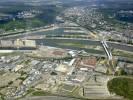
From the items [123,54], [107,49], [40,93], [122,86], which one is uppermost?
[107,49]

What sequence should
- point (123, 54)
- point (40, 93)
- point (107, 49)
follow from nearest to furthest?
point (40, 93) < point (123, 54) < point (107, 49)

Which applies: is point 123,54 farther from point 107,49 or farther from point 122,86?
point 122,86

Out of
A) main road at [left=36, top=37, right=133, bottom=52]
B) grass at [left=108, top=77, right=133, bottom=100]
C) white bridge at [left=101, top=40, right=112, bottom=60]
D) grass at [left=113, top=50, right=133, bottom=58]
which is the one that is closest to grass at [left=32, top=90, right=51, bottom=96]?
grass at [left=108, top=77, right=133, bottom=100]

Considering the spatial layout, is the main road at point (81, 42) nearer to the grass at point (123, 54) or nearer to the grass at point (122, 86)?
the grass at point (123, 54)

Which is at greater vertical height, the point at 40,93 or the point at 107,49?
the point at 107,49

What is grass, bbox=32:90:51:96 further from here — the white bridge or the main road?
the main road

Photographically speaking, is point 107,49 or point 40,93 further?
point 107,49

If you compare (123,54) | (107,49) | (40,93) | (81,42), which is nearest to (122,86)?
(40,93)

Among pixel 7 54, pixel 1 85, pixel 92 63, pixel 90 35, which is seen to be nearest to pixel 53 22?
pixel 90 35
